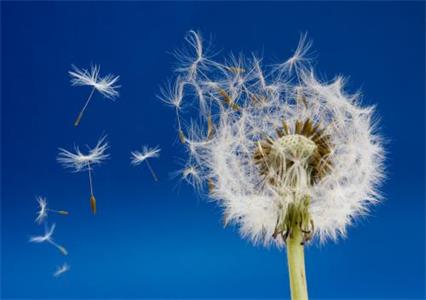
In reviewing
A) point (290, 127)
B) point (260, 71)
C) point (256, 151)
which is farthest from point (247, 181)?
point (260, 71)

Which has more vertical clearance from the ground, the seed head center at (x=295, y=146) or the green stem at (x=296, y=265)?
the seed head center at (x=295, y=146)

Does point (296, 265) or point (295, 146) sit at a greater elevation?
point (295, 146)

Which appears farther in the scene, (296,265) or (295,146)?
(295,146)

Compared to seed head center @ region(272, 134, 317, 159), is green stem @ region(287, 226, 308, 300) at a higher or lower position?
lower

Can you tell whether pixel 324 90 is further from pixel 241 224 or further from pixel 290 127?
pixel 241 224

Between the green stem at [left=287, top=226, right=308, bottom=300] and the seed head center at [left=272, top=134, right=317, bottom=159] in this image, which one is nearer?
the green stem at [left=287, top=226, right=308, bottom=300]
